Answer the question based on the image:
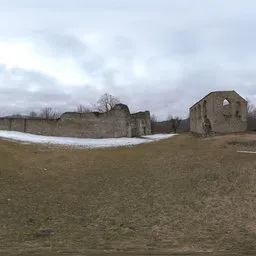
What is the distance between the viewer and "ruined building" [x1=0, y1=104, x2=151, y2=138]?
42469mm

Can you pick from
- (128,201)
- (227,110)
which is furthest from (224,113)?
(128,201)

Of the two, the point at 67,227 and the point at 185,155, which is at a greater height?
the point at 185,155

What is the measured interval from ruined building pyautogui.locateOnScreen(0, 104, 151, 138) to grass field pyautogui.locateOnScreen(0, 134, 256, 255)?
12858 millimetres

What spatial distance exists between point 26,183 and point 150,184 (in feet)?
18.8

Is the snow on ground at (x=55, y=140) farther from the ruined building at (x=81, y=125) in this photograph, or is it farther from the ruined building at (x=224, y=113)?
the ruined building at (x=224, y=113)

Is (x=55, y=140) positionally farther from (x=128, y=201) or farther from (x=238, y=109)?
(x=128, y=201)

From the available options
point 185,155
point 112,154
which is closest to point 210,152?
point 185,155

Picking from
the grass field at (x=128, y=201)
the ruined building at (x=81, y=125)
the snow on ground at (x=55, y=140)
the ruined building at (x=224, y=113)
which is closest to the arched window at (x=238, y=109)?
the ruined building at (x=224, y=113)

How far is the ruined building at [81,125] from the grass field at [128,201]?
12.9m

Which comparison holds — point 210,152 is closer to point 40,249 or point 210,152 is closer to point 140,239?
point 140,239

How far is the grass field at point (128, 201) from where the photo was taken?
44.6ft

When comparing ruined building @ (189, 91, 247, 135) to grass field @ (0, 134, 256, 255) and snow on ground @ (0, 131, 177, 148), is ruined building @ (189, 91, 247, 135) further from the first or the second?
grass field @ (0, 134, 256, 255)

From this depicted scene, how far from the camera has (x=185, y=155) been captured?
2877cm

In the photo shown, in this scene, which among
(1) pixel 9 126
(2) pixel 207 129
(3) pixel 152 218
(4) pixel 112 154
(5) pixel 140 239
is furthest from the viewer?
(2) pixel 207 129
